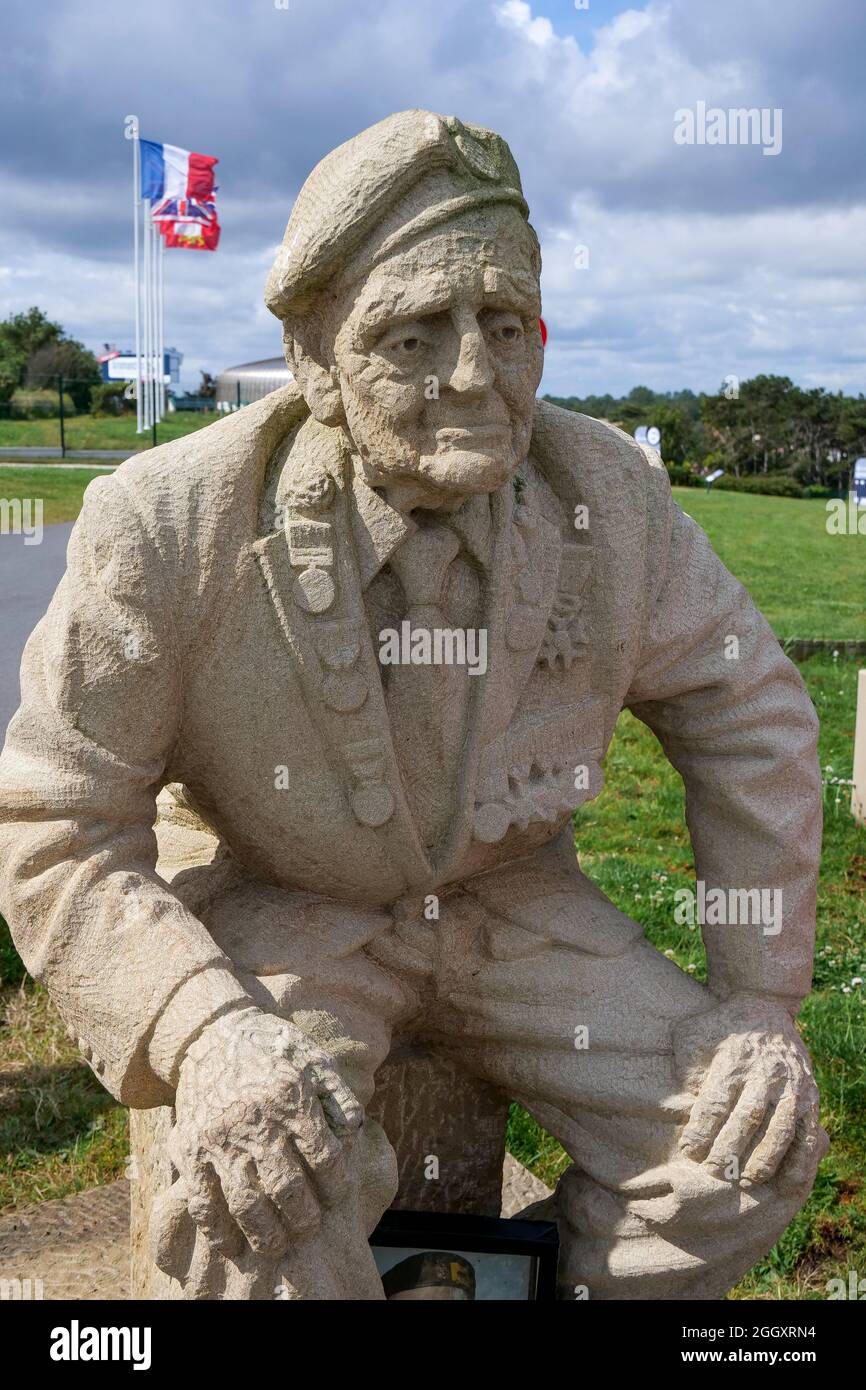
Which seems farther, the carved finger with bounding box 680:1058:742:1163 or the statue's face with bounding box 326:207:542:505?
the carved finger with bounding box 680:1058:742:1163

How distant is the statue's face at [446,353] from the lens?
2201 millimetres

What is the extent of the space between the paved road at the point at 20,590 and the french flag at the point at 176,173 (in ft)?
33.7

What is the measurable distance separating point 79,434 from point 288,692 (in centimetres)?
2448

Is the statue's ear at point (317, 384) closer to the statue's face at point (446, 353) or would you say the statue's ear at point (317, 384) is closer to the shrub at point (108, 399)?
the statue's face at point (446, 353)

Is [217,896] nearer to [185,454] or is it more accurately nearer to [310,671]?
[310,671]

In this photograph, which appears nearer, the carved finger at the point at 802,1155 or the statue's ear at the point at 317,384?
the statue's ear at the point at 317,384

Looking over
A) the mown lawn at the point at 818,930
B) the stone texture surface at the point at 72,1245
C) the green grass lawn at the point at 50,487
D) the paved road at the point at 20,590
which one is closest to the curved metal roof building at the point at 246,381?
the green grass lawn at the point at 50,487

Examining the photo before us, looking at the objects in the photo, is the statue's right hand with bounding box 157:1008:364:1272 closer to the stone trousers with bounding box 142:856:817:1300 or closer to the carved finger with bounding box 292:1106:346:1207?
the carved finger with bounding box 292:1106:346:1207

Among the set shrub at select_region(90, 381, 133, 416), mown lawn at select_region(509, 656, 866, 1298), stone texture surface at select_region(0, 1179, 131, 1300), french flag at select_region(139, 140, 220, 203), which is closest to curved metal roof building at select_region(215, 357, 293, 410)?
shrub at select_region(90, 381, 133, 416)

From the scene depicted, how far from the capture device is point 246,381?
128 ft

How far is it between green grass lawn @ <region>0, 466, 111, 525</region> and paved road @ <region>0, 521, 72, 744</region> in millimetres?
481

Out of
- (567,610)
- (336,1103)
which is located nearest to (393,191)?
(567,610)

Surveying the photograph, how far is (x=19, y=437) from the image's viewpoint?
79.1ft

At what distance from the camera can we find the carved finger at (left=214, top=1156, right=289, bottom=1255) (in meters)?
2.14
